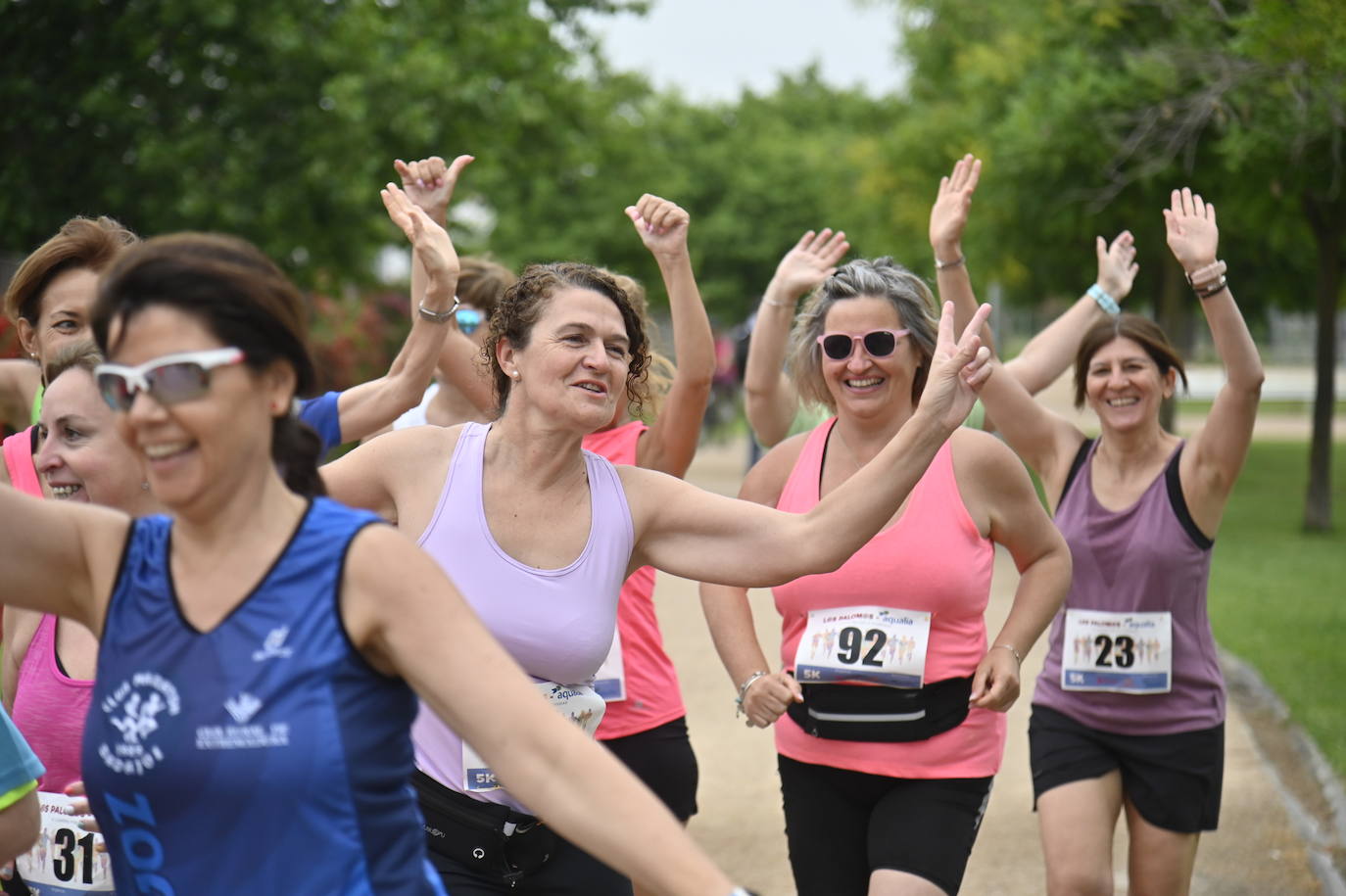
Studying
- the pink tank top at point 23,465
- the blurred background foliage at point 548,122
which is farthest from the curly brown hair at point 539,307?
the blurred background foliage at point 548,122

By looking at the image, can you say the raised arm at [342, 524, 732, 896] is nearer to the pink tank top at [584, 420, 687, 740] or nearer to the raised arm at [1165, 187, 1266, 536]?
the pink tank top at [584, 420, 687, 740]

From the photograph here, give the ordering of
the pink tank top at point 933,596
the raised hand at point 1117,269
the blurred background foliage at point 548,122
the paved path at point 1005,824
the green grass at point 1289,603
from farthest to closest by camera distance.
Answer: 1. the blurred background foliage at point 548,122
2. the green grass at point 1289,603
3. the paved path at point 1005,824
4. the raised hand at point 1117,269
5. the pink tank top at point 933,596

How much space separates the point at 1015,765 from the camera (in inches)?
316

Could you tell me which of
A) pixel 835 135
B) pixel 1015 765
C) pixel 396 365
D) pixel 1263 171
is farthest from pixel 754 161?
pixel 396 365

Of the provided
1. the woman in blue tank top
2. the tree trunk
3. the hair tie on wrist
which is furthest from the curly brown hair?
the tree trunk

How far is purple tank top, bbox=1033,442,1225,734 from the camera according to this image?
482 cm

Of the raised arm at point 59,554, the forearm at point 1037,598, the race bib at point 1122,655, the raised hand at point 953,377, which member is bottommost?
the race bib at point 1122,655

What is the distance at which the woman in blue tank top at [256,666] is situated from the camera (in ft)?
7.18

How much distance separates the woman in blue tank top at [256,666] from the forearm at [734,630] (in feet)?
7.32

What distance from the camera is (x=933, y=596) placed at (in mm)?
4164

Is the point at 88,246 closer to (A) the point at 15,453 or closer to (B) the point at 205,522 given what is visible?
(A) the point at 15,453

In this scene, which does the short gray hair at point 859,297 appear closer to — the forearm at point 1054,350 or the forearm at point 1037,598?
the forearm at point 1037,598

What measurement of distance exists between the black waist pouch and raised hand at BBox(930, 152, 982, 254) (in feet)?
4.58

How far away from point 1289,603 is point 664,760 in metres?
8.61
